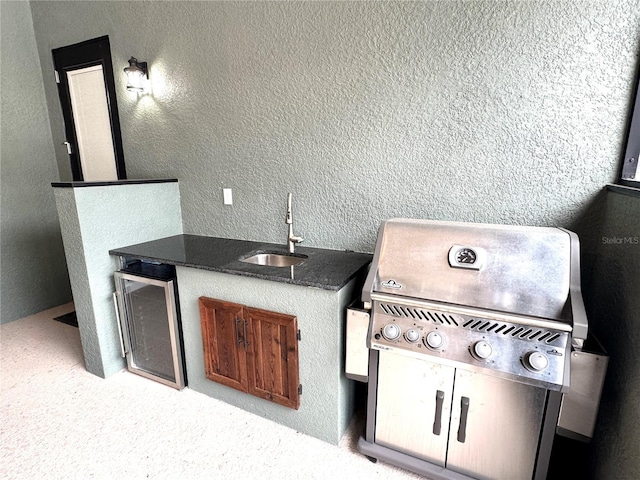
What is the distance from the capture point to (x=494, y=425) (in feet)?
4.25

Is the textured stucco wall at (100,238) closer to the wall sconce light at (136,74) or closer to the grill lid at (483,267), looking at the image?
the wall sconce light at (136,74)

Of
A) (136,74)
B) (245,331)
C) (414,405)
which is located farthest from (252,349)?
(136,74)

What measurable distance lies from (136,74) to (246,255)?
1569mm

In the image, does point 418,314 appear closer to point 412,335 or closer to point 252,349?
point 412,335

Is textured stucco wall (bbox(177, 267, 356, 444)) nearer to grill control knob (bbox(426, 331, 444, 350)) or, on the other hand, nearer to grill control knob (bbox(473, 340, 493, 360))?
grill control knob (bbox(426, 331, 444, 350))

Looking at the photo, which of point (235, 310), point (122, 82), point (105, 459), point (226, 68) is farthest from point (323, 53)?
point (105, 459)

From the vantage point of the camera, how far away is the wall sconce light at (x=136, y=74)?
2352 millimetres

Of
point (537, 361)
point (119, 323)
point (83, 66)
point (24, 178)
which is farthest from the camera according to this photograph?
point (24, 178)

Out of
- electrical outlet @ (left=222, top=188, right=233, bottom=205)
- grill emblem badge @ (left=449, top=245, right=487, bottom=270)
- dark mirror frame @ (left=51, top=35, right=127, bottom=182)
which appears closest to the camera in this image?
grill emblem badge @ (left=449, top=245, right=487, bottom=270)

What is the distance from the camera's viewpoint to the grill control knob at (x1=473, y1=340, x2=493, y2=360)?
1.22m

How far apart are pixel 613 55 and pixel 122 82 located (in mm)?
2957

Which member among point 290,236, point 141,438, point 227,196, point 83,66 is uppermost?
point 83,66

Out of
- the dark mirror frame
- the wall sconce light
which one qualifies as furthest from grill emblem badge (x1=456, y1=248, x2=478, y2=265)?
the dark mirror frame

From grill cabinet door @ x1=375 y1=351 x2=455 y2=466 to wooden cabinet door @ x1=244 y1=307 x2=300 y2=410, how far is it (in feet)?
1.39
